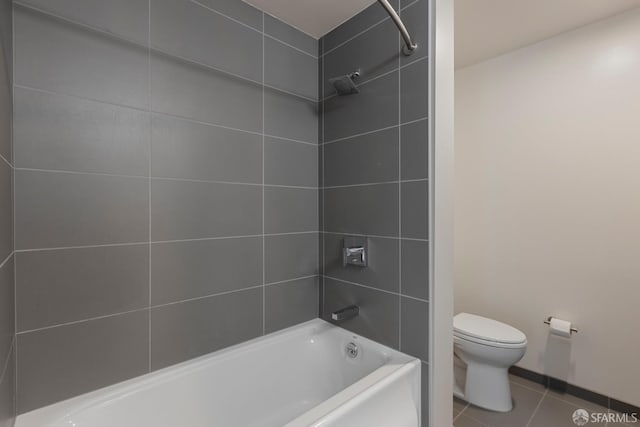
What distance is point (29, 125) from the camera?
3.09 ft

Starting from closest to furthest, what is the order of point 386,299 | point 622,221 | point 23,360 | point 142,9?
point 23,360
point 142,9
point 386,299
point 622,221

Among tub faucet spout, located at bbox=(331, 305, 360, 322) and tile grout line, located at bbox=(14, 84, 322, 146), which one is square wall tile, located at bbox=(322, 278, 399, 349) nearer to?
tub faucet spout, located at bbox=(331, 305, 360, 322)

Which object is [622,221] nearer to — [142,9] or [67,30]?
[142,9]

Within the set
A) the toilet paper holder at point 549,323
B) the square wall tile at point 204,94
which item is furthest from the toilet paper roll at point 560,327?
the square wall tile at point 204,94

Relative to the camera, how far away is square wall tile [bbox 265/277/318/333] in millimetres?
1574

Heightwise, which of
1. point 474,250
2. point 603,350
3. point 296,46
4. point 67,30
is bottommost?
point 603,350

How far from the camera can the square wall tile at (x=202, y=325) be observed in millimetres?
1207

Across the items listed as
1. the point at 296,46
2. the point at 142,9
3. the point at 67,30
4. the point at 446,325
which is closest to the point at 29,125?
the point at 67,30

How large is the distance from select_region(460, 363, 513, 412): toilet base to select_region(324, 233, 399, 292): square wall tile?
1025 millimetres

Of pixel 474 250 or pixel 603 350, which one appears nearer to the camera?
pixel 603 350

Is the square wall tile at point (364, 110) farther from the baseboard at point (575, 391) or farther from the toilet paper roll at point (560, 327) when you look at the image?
the baseboard at point (575, 391)

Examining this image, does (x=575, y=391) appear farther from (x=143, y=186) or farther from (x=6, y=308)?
(x=6, y=308)

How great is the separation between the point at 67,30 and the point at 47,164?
0.50m

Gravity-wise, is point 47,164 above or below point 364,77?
below
